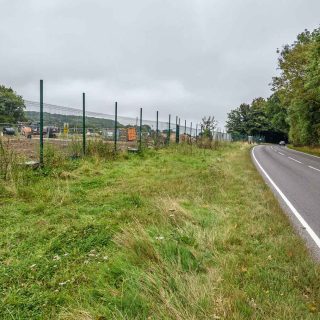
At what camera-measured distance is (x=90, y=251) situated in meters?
4.51

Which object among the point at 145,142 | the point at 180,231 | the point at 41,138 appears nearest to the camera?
the point at 180,231

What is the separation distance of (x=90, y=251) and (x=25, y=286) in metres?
1.08

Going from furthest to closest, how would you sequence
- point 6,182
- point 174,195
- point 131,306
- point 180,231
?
1. point 174,195
2. point 6,182
3. point 180,231
4. point 131,306

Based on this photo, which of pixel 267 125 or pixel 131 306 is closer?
pixel 131 306

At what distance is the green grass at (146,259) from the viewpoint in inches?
124

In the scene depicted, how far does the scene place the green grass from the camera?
3141 millimetres

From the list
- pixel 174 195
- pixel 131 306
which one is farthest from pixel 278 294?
pixel 174 195

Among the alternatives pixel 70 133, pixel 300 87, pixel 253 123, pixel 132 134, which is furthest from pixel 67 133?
pixel 253 123

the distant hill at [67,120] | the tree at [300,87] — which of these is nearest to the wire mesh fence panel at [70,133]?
the distant hill at [67,120]

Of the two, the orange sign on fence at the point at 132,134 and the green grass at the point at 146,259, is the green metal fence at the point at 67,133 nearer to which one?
the orange sign on fence at the point at 132,134

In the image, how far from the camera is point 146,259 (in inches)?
161

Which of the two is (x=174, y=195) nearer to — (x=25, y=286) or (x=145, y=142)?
(x=25, y=286)

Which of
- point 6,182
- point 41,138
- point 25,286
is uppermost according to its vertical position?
point 41,138

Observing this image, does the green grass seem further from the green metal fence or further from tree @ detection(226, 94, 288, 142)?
tree @ detection(226, 94, 288, 142)
